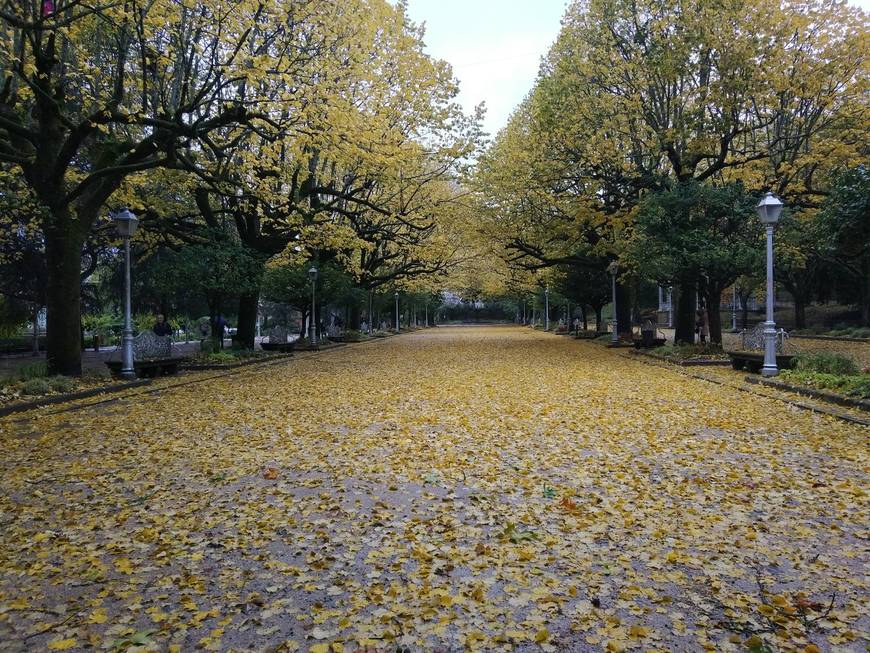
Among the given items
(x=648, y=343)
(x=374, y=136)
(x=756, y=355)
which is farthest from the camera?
(x=648, y=343)

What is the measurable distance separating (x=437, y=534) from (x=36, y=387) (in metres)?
9.59

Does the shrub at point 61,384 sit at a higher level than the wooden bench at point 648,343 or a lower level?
lower

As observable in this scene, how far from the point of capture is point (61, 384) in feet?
37.2

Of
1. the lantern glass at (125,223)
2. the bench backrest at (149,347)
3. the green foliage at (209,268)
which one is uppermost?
the lantern glass at (125,223)

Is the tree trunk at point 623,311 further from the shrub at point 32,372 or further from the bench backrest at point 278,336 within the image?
the shrub at point 32,372

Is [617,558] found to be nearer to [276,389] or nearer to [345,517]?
[345,517]

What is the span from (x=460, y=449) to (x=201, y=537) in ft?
10.3

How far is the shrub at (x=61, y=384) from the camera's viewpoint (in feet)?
36.8

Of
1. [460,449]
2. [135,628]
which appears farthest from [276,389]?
[135,628]

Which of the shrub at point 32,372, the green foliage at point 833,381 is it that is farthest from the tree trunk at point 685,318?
the shrub at point 32,372

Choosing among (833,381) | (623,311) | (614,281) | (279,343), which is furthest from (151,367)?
(623,311)

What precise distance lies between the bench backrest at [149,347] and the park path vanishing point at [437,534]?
23.2ft

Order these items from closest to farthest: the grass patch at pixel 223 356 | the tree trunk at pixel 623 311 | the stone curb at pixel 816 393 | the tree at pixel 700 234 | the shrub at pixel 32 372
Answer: the stone curb at pixel 816 393 → the shrub at pixel 32 372 → the tree at pixel 700 234 → the grass patch at pixel 223 356 → the tree trunk at pixel 623 311

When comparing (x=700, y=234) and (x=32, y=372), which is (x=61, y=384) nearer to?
(x=32, y=372)
